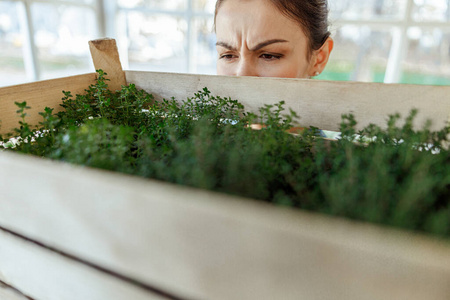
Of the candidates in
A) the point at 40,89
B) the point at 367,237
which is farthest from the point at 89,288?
the point at 40,89

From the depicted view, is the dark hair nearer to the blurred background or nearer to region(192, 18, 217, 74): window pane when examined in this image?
the blurred background

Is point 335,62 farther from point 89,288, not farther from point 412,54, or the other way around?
point 89,288

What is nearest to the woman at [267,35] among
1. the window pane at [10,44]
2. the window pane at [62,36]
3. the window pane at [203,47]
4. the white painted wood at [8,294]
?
the white painted wood at [8,294]

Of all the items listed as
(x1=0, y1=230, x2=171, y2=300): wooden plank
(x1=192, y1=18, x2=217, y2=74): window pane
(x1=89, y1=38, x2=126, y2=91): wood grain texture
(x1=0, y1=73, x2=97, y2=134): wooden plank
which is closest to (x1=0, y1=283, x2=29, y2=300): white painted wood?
(x1=0, y1=230, x2=171, y2=300): wooden plank

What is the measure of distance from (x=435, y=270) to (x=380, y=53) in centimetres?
460

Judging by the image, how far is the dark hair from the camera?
1438 mm

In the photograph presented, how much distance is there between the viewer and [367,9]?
4121mm

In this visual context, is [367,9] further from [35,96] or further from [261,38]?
[35,96]

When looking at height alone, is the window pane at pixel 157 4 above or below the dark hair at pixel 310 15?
above

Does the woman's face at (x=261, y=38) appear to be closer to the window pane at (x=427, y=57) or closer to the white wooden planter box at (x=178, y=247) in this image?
the white wooden planter box at (x=178, y=247)

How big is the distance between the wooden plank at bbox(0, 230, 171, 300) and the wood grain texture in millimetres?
754

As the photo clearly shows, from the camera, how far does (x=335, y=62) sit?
15.0 feet

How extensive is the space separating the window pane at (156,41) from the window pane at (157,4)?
132mm

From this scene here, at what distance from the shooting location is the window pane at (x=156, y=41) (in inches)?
196
